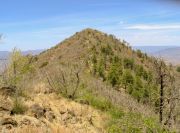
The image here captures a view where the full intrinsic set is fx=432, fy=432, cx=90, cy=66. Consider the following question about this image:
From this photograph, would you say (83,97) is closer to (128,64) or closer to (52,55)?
(128,64)

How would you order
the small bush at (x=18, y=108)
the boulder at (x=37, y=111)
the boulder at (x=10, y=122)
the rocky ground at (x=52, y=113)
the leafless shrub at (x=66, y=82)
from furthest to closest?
1. the leafless shrub at (x=66, y=82)
2. the boulder at (x=37, y=111)
3. the small bush at (x=18, y=108)
4. the rocky ground at (x=52, y=113)
5. the boulder at (x=10, y=122)

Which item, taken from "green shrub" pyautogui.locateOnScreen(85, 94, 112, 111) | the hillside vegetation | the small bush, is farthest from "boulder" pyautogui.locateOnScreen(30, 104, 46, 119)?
"green shrub" pyautogui.locateOnScreen(85, 94, 112, 111)

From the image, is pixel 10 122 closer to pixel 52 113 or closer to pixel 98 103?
pixel 52 113

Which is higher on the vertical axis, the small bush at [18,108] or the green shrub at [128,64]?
the small bush at [18,108]

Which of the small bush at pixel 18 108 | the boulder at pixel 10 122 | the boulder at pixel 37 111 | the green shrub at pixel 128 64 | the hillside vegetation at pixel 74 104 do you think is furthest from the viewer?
the green shrub at pixel 128 64

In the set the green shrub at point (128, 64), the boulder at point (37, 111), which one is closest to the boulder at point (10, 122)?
the boulder at point (37, 111)

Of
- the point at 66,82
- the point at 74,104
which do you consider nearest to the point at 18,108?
the point at 74,104

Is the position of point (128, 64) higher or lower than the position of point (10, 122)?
lower

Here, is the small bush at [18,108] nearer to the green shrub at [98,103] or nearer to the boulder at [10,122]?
the boulder at [10,122]

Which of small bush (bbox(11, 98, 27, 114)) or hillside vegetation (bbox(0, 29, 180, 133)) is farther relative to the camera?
small bush (bbox(11, 98, 27, 114))

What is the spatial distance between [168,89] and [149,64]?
34.7 meters

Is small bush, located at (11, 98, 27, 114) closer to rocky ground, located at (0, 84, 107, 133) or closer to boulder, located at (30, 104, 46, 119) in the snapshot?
rocky ground, located at (0, 84, 107, 133)

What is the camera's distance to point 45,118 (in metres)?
15.4

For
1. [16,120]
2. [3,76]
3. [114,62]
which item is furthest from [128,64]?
[16,120]
